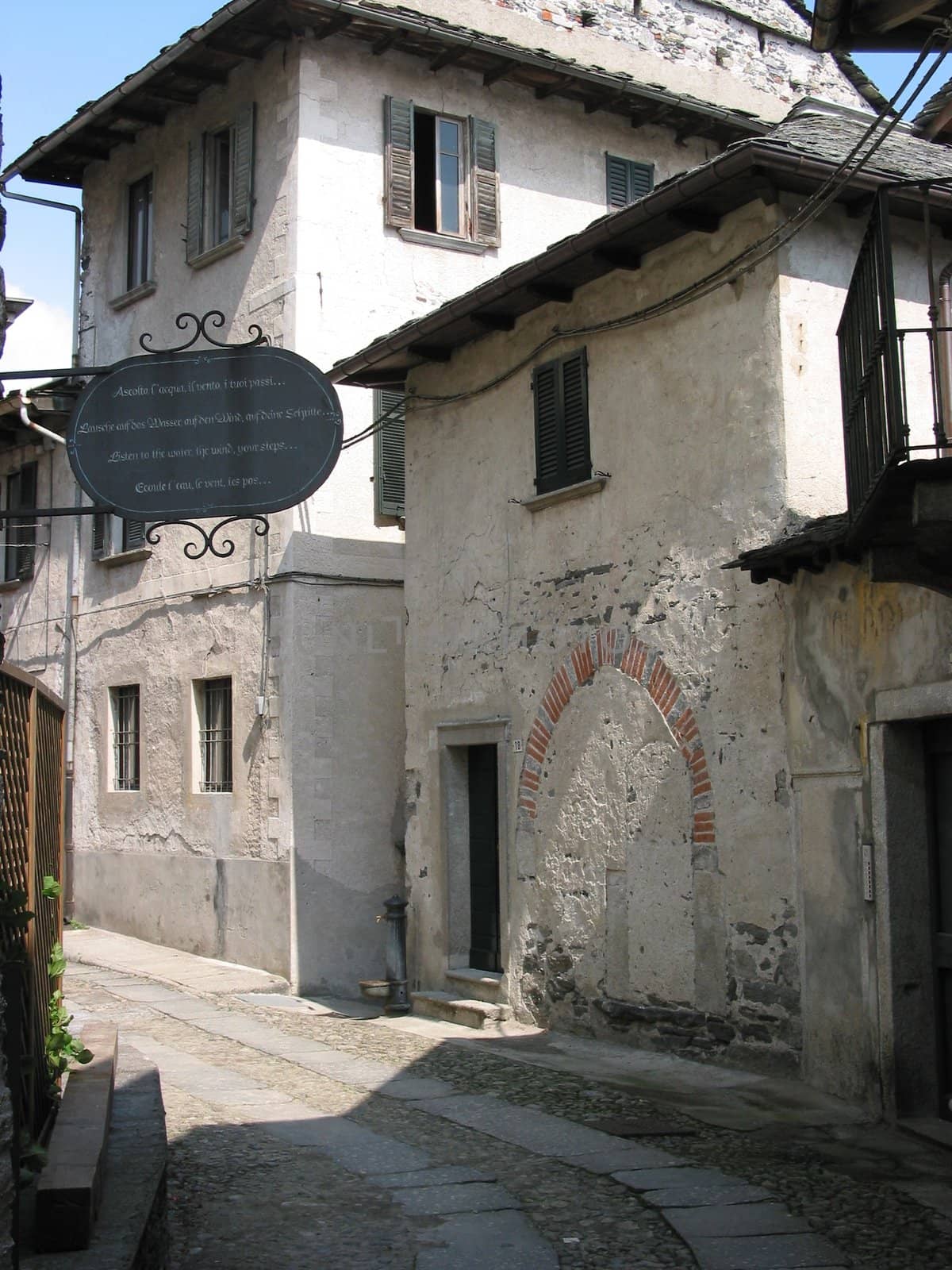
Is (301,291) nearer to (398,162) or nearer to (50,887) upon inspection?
(398,162)

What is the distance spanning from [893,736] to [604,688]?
2788 mm

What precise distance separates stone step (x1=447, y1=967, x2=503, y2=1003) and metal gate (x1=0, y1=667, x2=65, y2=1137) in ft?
17.9

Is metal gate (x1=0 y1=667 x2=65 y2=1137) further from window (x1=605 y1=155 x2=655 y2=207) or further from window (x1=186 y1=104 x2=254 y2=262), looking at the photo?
window (x1=605 y1=155 x2=655 y2=207)

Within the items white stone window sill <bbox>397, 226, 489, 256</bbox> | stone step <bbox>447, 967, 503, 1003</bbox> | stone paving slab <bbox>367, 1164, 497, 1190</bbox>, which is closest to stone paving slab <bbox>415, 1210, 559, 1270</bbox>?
stone paving slab <bbox>367, 1164, 497, 1190</bbox>

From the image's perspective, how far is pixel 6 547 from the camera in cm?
1962

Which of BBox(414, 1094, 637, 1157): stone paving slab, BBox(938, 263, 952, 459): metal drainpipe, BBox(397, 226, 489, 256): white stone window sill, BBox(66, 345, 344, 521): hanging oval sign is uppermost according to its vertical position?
BBox(397, 226, 489, 256): white stone window sill

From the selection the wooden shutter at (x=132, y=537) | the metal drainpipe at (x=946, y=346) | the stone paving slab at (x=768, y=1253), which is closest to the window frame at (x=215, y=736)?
the wooden shutter at (x=132, y=537)

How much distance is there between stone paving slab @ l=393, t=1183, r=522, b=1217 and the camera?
19.6 feet

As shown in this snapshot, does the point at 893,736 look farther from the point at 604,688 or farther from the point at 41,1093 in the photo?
the point at 41,1093

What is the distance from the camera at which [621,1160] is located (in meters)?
6.79

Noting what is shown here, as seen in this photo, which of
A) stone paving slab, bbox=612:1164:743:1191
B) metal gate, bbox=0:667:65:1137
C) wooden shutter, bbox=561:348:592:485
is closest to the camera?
metal gate, bbox=0:667:65:1137

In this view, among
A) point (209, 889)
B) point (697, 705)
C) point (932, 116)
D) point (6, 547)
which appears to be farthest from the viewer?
point (6, 547)

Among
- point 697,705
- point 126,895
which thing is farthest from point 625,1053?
point 126,895

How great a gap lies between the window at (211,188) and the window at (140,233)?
1130 mm
